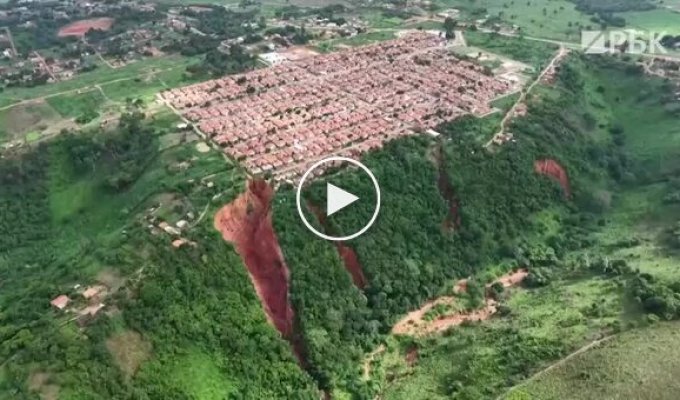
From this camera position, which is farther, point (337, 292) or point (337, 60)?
point (337, 60)

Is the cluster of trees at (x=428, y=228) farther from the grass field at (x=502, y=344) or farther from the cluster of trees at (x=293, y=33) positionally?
the cluster of trees at (x=293, y=33)

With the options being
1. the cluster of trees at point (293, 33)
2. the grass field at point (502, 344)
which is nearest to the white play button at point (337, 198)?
the grass field at point (502, 344)

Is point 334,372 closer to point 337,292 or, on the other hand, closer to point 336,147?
point 337,292

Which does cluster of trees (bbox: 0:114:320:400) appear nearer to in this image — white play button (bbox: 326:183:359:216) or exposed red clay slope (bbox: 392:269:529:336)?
white play button (bbox: 326:183:359:216)

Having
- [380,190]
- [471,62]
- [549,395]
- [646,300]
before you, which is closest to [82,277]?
[380,190]

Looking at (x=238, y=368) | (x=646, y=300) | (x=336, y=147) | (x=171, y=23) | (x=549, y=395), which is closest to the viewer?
(x=549, y=395)

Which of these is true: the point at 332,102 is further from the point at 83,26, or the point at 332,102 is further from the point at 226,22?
the point at 83,26

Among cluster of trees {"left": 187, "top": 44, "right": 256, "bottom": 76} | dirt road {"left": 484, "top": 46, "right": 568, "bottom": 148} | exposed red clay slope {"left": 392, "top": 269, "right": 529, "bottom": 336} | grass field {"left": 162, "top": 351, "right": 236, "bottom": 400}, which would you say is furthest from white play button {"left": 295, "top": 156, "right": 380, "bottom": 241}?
cluster of trees {"left": 187, "top": 44, "right": 256, "bottom": 76}
